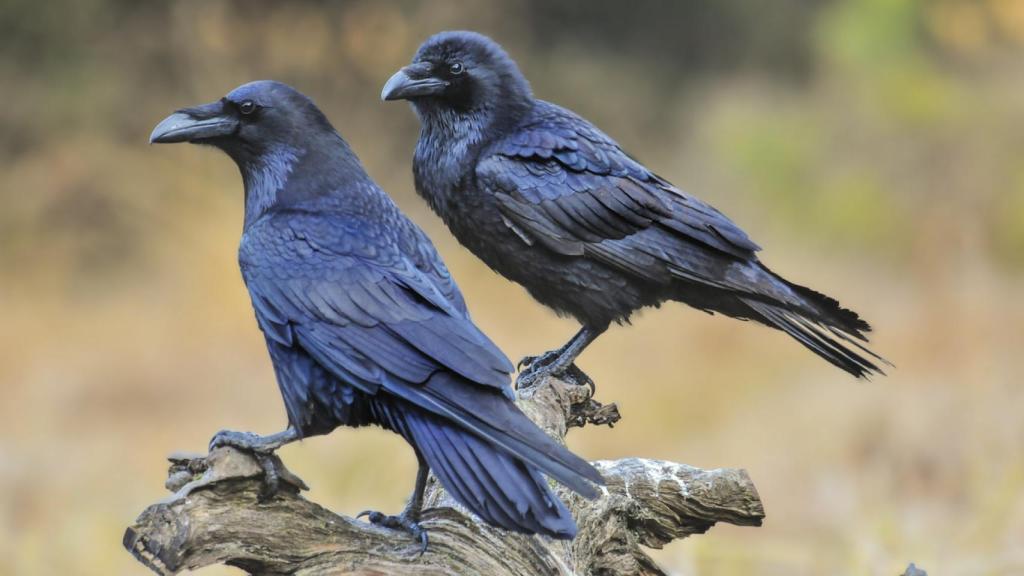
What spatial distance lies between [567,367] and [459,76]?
46.0 inches

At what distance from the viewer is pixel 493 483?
323cm

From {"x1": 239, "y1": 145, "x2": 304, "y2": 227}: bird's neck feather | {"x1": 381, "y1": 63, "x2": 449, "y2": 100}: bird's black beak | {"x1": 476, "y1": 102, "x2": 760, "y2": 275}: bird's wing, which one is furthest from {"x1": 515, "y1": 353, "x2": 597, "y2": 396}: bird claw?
{"x1": 239, "y1": 145, "x2": 304, "y2": 227}: bird's neck feather

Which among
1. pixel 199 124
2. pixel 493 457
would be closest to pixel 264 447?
pixel 493 457

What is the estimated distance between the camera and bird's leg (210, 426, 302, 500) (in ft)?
11.5

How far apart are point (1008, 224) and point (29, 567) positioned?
9573mm

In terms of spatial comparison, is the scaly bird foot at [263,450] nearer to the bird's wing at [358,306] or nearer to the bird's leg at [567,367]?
the bird's wing at [358,306]

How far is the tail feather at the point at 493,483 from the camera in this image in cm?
318

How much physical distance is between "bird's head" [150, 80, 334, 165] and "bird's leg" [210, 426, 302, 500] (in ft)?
2.96

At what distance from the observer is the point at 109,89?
569 inches

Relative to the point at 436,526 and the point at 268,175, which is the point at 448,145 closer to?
the point at 268,175

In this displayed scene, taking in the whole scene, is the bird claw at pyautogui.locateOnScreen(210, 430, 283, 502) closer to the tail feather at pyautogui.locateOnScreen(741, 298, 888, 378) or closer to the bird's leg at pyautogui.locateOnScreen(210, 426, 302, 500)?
the bird's leg at pyautogui.locateOnScreen(210, 426, 302, 500)

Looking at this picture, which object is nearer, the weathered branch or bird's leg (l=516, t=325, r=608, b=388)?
the weathered branch

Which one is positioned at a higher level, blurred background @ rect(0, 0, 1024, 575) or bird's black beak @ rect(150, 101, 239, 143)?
blurred background @ rect(0, 0, 1024, 575)

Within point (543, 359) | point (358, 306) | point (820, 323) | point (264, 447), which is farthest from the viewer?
point (543, 359)
